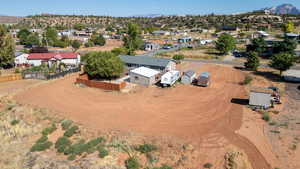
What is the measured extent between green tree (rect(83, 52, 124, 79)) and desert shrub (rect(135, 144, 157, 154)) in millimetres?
20167

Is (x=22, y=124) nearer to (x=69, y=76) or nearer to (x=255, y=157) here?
(x=69, y=76)

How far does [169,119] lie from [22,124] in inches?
618

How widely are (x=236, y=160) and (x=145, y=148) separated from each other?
6.99 metres

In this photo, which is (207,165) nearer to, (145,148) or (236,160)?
(236,160)

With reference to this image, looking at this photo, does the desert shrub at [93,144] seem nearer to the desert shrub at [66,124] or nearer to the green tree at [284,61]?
the desert shrub at [66,124]

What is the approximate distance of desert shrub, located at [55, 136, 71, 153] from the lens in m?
19.0

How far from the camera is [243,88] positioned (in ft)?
115

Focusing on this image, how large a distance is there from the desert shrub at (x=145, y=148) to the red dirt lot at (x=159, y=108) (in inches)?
97.1

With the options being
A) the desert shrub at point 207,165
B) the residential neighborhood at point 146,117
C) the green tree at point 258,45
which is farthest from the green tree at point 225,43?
the desert shrub at point 207,165

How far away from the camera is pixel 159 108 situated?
27.4 m

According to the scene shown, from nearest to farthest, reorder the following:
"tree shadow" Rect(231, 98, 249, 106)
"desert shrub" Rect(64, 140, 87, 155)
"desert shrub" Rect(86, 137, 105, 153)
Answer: "desert shrub" Rect(64, 140, 87, 155)
"desert shrub" Rect(86, 137, 105, 153)
"tree shadow" Rect(231, 98, 249, 106)

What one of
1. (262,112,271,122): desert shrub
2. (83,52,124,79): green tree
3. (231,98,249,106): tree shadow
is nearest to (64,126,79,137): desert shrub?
(83,52,124,79): green tree

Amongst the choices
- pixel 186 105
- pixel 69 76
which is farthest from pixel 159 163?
pixel 69 76

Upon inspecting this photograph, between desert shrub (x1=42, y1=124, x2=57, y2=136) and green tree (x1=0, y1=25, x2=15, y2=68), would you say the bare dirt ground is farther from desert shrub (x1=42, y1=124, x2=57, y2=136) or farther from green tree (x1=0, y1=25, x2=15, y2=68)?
desert shrub (x1=42, y1=124, x2=57, y2=136)
